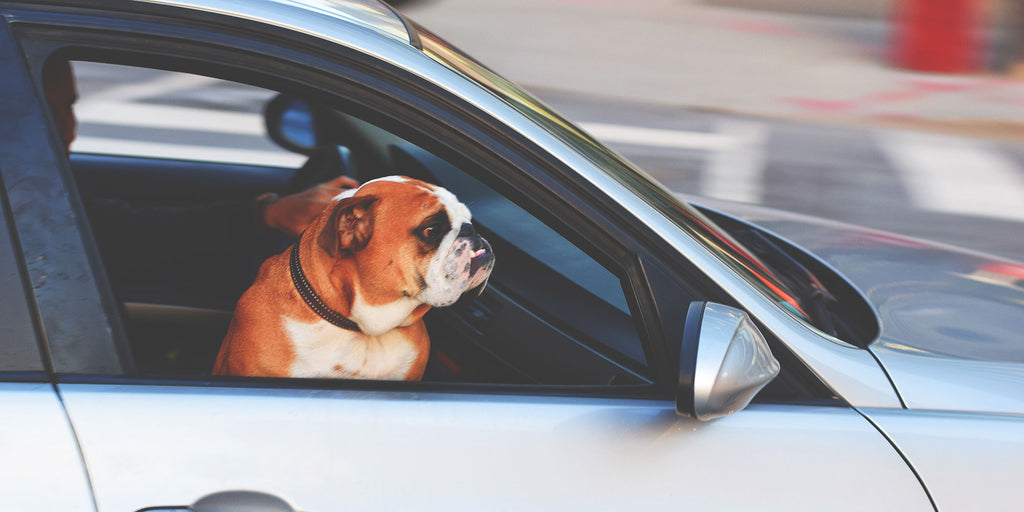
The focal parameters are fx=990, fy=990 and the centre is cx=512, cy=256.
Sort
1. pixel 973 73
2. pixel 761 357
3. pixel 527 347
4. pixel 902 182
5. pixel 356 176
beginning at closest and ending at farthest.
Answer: pixel 761 357, pixel 527 347, pixel 356 176, pixel 902 182, pixel 973 73

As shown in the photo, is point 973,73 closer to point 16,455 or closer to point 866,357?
point 866,357

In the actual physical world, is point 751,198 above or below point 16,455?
below

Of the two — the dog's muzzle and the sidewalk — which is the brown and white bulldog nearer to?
the dog's muzzle

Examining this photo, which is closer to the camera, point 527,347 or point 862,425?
point 862,425

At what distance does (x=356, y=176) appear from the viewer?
2.73 m

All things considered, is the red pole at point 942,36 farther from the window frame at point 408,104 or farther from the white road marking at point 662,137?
the window frame at point 408,104

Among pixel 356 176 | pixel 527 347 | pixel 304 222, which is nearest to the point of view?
pixel 527 347

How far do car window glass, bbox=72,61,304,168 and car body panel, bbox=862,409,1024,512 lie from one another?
4859 mm

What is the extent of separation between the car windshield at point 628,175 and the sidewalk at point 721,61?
6.85 metres

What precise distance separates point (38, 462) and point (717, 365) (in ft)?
3.16

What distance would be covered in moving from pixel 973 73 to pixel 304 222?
900 centimetres

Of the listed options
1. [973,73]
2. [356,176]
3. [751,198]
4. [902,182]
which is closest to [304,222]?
[356,176]

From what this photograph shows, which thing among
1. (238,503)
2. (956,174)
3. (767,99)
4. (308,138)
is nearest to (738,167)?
(956,174)

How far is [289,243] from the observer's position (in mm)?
2484
